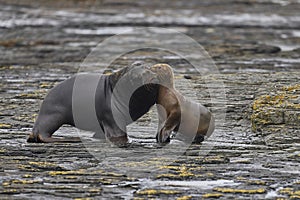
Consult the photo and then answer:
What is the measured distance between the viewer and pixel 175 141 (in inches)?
328

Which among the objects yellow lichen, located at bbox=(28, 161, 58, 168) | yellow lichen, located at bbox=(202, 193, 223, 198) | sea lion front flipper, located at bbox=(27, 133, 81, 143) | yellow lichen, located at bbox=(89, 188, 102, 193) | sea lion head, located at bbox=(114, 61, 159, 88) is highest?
sea lion head, located at bbox=(114, 61, 159, 88)

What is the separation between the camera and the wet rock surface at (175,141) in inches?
263

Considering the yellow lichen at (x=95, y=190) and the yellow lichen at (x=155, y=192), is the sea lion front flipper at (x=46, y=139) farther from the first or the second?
the yellow lichen at (x=155, y=192)

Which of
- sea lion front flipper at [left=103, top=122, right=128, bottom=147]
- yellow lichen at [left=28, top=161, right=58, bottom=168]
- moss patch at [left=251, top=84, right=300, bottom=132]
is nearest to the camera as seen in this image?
yellow lichen at [left=28, top=161, right=58, bottom=168]

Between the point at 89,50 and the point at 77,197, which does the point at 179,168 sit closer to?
the point at 77,197

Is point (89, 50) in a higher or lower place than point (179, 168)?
lower

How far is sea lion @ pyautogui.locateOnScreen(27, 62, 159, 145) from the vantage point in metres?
8.30

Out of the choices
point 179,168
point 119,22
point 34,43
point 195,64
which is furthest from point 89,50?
point 179,168

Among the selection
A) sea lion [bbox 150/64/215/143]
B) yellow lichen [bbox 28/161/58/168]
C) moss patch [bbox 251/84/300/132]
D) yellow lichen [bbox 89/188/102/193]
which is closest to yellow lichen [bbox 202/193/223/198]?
yellow lichen [bbox 89/188/102/193]

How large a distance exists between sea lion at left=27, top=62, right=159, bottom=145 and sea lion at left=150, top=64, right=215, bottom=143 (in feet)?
0.29

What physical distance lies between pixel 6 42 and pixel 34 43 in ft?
1.80

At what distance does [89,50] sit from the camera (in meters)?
16.4

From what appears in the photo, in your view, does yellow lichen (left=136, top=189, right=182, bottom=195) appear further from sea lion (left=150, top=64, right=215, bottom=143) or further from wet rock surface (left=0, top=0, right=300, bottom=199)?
sea lion (left=150, top=64, right=215, bottom=143)

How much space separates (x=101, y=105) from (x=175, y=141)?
77cm
